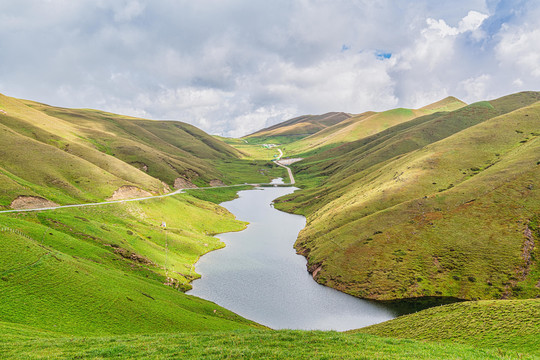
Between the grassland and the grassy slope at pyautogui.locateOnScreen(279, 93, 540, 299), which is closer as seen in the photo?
the grassland

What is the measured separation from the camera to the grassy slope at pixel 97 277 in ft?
113

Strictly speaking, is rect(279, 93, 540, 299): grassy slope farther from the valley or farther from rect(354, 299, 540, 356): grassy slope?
rect(354, 299, 540, 356): grassy slope

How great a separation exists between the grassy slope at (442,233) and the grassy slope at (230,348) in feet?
141

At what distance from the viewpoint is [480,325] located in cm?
3516

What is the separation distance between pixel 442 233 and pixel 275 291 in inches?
1796

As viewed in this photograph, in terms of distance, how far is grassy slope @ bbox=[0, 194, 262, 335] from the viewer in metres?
34.5

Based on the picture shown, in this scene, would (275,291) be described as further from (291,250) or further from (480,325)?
(480,325)

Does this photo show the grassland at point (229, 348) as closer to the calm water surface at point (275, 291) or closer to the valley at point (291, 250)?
the valley at point (291, 250)

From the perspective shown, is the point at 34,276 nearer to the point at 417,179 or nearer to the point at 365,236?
the point at 365,236

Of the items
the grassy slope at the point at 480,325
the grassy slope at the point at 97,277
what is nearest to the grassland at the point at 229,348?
the grassy slope at the point at 480,325

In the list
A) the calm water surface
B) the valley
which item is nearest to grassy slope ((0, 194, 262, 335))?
the valley

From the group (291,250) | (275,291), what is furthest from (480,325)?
(291,250)

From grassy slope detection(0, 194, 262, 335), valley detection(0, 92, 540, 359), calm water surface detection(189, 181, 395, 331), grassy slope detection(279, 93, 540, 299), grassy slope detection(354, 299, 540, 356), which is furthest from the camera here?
grassy slope detection(279, 93, 540, 299)

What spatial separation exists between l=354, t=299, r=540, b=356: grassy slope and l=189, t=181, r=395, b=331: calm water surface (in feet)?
40.9
